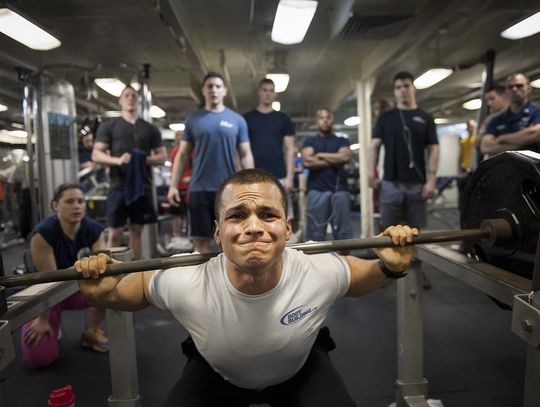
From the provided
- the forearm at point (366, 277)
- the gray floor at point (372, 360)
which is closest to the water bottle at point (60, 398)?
the gray floor at point (372, 360)

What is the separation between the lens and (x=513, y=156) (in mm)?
987

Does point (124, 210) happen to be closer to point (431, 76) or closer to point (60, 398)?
point (60, 398)

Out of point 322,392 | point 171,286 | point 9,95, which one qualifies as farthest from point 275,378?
point 9,95

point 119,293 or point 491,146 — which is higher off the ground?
point 491,146

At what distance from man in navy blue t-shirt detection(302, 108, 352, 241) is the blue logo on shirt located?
2.02 meters

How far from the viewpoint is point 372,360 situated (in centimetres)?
187

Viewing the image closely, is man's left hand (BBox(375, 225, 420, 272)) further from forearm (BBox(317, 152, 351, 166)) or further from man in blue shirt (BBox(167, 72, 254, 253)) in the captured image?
forearm (BBox(317, 152, 351, 166))

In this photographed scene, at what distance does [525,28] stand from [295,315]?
3.05 m

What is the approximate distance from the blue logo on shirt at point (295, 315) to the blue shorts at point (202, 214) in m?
1.39

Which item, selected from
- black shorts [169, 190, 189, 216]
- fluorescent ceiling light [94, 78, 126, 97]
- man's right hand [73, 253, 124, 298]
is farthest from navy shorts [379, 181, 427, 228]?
fluorescent ceiling light [94, 78, 126, 97]

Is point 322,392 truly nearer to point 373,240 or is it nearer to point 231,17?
point 373,240

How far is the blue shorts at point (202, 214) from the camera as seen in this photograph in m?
2.29

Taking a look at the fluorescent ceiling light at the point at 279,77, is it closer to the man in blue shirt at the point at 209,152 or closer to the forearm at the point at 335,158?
the forearm at the point at 335,158

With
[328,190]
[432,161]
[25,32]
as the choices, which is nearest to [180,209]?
[328,190]
